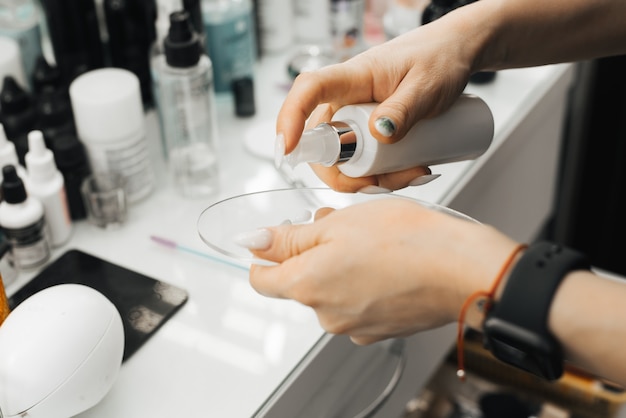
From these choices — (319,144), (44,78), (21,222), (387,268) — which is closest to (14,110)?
(44,78)

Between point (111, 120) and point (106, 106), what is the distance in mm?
17

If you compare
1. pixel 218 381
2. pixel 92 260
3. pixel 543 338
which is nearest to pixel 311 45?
pixel 92 260

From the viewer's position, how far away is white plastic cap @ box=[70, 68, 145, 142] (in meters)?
0.83

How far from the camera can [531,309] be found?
536 millimetres

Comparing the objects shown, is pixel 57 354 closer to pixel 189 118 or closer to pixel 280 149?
pixel 280 149

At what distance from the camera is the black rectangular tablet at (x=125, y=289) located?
2.45 feet

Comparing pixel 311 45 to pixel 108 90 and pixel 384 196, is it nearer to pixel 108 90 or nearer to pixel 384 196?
pixel 108 90

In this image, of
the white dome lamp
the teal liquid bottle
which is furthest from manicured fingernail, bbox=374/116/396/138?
the teal liquid bottle

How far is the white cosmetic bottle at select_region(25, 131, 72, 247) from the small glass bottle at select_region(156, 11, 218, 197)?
15 cm

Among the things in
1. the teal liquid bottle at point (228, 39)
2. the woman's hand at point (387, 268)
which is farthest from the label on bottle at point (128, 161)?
the woman's hand at point (387, 268)

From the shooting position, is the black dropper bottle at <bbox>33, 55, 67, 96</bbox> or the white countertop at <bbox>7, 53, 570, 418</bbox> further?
the black dropper bottle at <bbox>33, 55, 67, 96</bbox>

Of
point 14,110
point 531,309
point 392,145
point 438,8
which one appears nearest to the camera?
point 531,309

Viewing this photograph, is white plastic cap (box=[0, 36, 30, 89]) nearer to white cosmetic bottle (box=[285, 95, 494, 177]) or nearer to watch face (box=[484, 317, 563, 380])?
white cosmetic bottle (box=[285, 95, 494, 177])

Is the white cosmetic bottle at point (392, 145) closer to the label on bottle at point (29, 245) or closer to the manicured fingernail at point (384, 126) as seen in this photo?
the manicured fingernail at point (384, 126)
